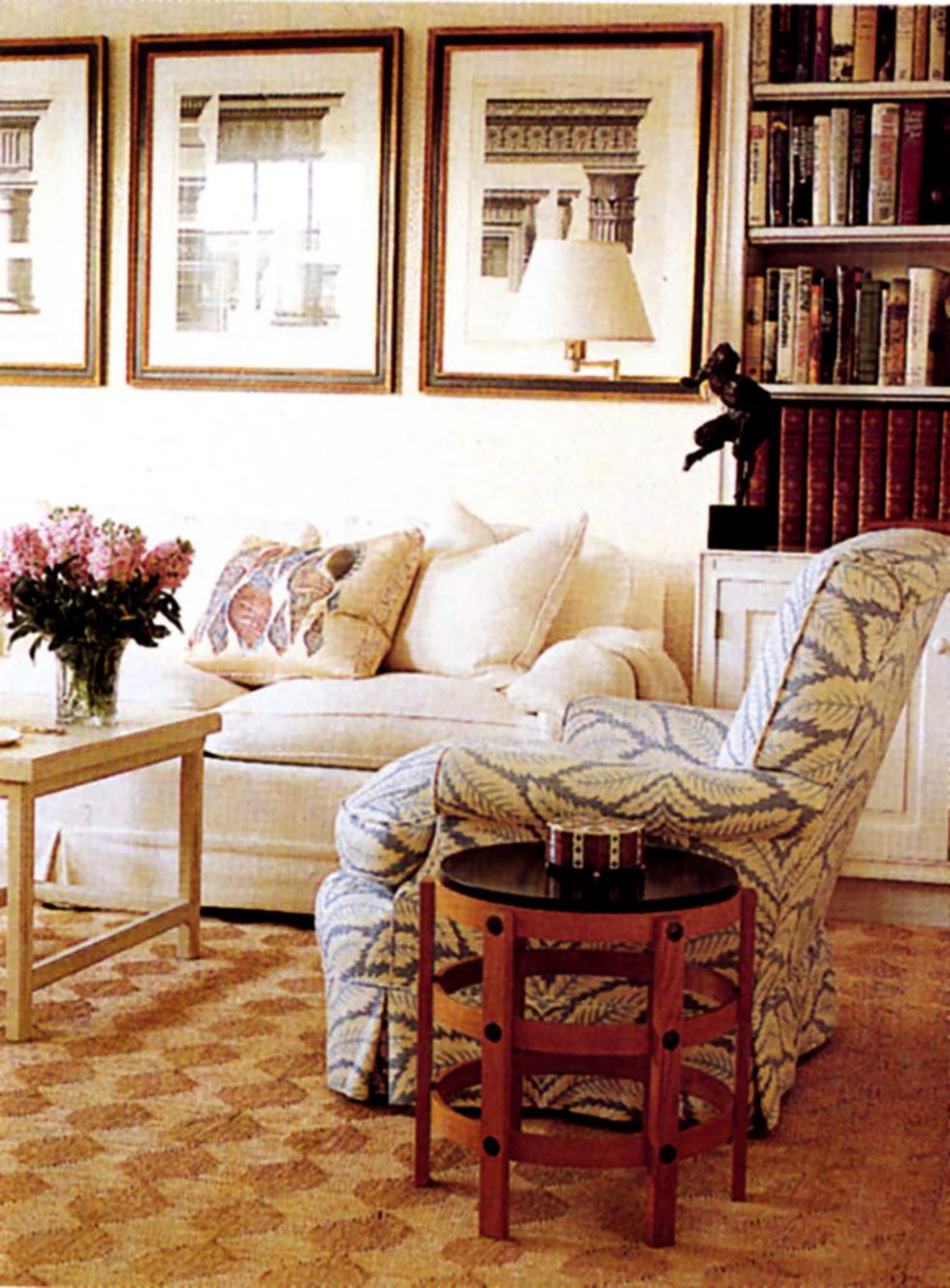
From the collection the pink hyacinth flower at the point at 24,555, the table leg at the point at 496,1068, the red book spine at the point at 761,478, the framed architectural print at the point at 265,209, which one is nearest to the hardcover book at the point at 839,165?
the red book spine at the point at 761,478

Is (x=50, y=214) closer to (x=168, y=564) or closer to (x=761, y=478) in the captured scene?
(x=168, y=564)

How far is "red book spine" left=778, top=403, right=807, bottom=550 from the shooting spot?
4293 mm

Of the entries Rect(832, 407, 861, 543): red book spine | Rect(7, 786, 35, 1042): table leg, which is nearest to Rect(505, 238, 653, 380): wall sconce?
Rect(832, 407, 861, 543): red book spine

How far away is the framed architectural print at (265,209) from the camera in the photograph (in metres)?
4.71

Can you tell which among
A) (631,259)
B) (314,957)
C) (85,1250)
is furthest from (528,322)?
(85,1250)

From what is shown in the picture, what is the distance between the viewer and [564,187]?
4617 mm

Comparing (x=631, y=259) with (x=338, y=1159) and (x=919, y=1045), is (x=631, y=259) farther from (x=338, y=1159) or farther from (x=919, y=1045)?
(x=338, y=1159)

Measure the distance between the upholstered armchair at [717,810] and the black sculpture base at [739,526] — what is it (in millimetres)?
1380

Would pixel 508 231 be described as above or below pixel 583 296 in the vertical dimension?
above

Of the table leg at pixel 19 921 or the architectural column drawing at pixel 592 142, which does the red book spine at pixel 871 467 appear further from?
the table leg at pixel 19 921

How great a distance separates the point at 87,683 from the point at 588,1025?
1.44m

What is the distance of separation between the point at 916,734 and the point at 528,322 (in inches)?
53.5

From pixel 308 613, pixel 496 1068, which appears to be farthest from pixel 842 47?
pixel 496 1068

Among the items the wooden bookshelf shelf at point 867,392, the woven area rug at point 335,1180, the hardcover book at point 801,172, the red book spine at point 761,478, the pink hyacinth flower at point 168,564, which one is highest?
the hardcover book at point 801,172
